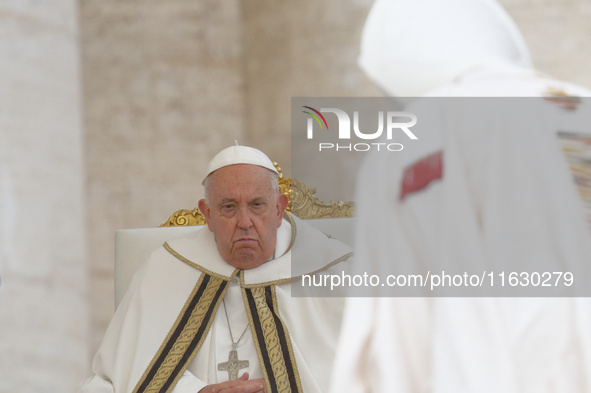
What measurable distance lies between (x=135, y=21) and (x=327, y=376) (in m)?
4.30

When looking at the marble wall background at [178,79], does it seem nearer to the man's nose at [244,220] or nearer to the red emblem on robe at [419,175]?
the man's nose at [244,220]

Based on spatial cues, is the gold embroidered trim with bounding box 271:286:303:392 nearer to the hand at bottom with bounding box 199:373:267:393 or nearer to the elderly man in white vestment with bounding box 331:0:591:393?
the hand at bottom with bounding box 199:373:267:393

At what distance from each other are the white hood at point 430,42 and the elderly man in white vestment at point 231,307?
5.89 ft

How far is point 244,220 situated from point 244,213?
3 cm

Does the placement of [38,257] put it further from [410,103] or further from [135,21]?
[410,103]

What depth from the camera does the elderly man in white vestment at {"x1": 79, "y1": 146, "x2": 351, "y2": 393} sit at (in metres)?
3.17

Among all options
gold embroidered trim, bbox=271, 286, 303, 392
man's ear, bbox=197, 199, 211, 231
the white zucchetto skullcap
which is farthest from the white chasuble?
the white zucchetto skullcap

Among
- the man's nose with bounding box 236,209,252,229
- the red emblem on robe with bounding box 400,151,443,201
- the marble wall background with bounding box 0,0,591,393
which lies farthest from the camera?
the marble wall background with bounding box 0,0,591,393

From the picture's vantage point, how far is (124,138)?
20.9 feet

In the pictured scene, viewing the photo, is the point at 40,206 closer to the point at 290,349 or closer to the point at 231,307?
the point at 231,307

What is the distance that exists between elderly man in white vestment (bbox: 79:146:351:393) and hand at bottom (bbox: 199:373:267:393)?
0.02 meters

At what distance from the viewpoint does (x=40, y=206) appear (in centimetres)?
486

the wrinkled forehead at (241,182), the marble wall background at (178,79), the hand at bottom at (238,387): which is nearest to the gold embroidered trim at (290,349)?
the hand at bottom at (238,387)

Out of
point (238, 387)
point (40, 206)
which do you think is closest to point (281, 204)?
point (238, 387)
